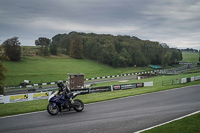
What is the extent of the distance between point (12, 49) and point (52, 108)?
58.9 m

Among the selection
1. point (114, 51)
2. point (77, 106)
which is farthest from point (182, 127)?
point (114, 51)

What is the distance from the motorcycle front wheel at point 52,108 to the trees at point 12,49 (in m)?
57.9

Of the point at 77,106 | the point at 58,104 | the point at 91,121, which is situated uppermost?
the point at 58,104

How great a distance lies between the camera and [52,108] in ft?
37.9

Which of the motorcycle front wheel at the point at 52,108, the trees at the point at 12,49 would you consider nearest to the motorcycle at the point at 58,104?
the motorcycle front wheel at the point at 52,108

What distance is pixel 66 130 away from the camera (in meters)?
8.73

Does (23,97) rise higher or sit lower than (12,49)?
lower

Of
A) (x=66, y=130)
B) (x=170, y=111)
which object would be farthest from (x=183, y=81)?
(x=66, y=130)

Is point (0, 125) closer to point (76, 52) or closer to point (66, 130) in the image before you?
point (66, 130)

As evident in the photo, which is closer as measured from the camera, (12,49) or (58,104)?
(58,104)

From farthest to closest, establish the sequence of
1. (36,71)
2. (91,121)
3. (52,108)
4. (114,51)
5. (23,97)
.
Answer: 1. (114,51)
2. (36,71)
3. (23,97)
4. (52,108)
5. (91,121)

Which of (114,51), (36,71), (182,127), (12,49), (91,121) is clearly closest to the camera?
(182,127)

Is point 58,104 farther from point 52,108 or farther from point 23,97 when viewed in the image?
point 23,97

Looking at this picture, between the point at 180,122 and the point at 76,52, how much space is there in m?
82.2
